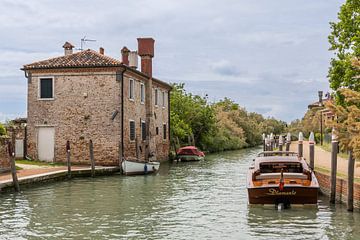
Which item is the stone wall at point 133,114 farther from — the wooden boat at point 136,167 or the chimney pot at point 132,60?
the wooden boat at point 136,167

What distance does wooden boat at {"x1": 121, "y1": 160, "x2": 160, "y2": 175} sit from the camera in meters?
30.3

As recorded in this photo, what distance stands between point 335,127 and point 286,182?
532 cm

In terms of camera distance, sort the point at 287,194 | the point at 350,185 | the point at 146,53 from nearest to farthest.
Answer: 1. the point at 350,185
2. the point at 287,194
3. the point at 146,53

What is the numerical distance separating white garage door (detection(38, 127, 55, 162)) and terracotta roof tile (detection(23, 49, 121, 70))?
3739 mm

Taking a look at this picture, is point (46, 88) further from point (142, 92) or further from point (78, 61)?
point (142, 92)

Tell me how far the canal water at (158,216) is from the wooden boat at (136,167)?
Answer: 591 centimetres

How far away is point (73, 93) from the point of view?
110 feet

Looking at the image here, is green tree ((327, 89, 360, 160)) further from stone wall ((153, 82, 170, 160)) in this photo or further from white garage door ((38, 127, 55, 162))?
stone wall ((153, 82, 170, 160))

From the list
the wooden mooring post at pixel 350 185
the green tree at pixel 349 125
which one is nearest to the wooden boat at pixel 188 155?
the wooden mooring post at pixel 350 185

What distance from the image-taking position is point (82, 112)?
33.4 metres

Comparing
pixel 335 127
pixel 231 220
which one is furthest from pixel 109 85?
pixel 335 127

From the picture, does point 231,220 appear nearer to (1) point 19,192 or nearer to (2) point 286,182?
(2) point 286,182

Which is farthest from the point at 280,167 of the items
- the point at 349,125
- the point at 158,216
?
the point at 349,125

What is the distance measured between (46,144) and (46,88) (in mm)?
3313
